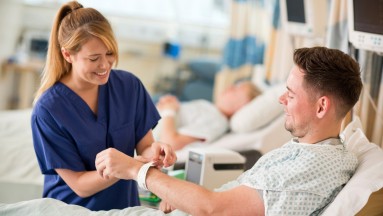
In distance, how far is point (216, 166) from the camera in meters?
2.36

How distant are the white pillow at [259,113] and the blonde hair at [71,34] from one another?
1470 mm

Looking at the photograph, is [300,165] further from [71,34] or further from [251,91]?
[251,91]

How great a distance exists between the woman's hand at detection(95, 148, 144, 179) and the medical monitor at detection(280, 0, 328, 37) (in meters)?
1.93

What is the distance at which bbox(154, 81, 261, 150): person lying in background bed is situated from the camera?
3363mm

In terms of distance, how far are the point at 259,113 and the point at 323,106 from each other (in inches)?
65.3

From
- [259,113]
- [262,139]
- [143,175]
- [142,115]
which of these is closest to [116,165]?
[143,175]

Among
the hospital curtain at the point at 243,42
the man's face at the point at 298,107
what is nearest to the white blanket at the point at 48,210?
the man's face at the point at 298,107

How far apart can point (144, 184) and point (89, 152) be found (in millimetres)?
372

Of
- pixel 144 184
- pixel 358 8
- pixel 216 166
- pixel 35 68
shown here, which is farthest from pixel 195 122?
pixel 35 68

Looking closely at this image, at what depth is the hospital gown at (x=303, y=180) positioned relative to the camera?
1458mm

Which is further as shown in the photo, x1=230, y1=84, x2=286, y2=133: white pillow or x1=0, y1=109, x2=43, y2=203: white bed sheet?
x1=230, y1=84, x2=286, y2=133: white pillow

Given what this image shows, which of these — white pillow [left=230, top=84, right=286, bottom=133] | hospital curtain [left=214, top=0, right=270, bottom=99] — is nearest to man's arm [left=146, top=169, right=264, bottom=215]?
white pillow [left=230, top=84, right=286, bottom=133]

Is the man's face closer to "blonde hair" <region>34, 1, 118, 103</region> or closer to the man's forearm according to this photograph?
the man's forearm

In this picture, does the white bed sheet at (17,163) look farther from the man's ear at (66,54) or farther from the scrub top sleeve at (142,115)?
the man's ear at (66,54)
